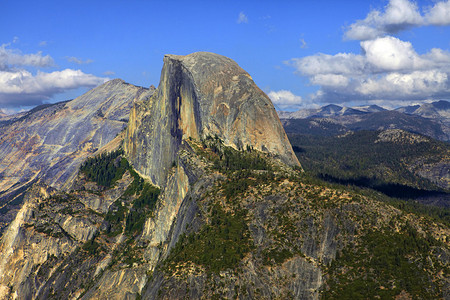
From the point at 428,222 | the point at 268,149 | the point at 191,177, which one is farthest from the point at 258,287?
the point at 268,149

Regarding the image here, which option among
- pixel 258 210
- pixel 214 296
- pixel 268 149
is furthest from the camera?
pixel 268 149

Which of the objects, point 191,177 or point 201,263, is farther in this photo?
point 191,177

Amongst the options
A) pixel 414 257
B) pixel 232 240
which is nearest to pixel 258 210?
pixel 232 240

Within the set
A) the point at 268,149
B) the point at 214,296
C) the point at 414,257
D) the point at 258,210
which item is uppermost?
the point at 268,149

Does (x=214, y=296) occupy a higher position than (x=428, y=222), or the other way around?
(x=428, y=222)

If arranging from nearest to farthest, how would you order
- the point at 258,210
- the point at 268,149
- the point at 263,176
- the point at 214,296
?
1. the point at 214,296
2. the point at 258,210
3. the point at 263,176
4. the point at 268,149

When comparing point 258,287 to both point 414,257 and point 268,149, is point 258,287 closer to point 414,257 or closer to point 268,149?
point 414,257

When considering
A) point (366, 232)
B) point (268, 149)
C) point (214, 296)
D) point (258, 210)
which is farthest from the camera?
point (268, 149)

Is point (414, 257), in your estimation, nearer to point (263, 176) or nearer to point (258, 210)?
point (258, 210)


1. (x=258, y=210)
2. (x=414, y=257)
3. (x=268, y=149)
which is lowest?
(x=414, y=257)
